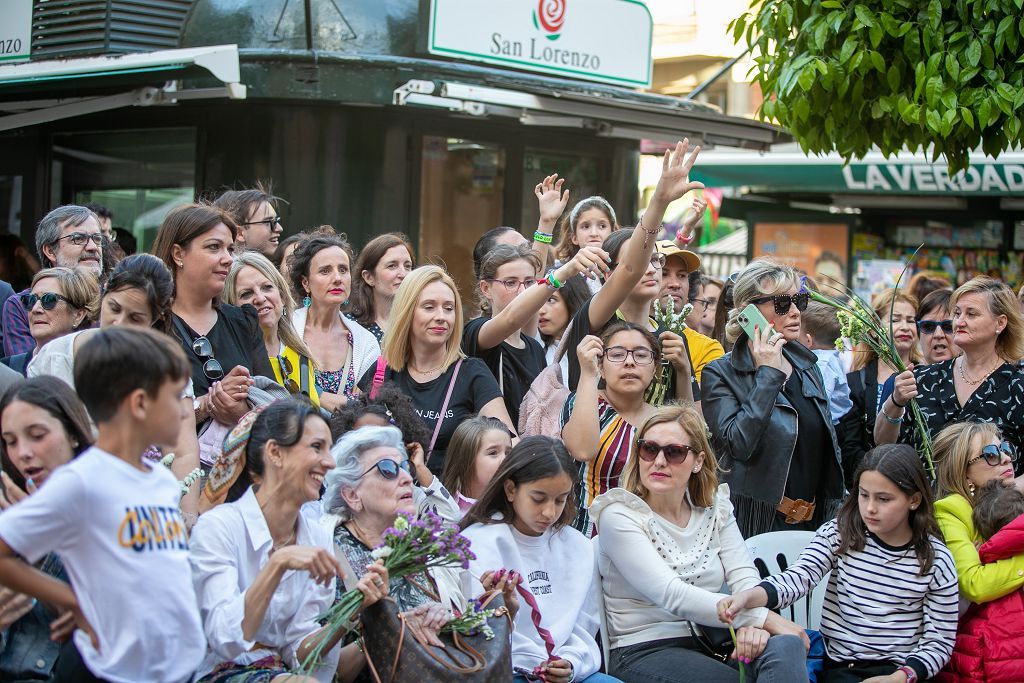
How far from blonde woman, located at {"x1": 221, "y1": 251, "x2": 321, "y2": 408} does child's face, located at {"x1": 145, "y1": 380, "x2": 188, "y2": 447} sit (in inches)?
89.2

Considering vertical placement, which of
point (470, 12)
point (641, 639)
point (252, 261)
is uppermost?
point (470, 12)

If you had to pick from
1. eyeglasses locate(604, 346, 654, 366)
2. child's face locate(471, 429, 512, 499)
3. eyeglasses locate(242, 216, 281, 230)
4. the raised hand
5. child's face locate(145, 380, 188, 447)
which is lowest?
child's face locate(471, 429, 512, 499)

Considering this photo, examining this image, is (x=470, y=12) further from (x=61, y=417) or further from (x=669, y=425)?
(x=61, y=417)

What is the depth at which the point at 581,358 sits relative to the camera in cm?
533

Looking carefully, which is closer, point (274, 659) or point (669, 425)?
point (274, 659)

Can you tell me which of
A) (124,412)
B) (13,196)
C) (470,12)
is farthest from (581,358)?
(13,196)

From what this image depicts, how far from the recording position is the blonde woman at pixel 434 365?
5449 mm

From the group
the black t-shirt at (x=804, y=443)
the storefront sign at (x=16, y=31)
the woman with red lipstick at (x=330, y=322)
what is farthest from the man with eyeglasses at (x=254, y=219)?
the storefront sign at (x=16, y=31)

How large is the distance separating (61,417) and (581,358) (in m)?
2.21

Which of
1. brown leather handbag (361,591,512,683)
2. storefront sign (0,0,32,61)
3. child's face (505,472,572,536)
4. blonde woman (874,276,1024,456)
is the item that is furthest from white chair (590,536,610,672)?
storefront sign (0,0,32,61)

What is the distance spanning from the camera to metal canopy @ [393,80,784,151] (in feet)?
28.4

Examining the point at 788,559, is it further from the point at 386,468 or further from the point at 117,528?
the point at 117,528

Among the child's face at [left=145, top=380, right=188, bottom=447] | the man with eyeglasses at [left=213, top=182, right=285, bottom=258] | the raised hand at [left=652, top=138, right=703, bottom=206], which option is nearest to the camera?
the child's face at [left=145, top=380, right=188, bottom=447]

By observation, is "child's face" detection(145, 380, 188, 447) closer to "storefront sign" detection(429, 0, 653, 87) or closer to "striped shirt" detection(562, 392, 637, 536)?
"striped shirt" detection(562, 392, 637, 536)
